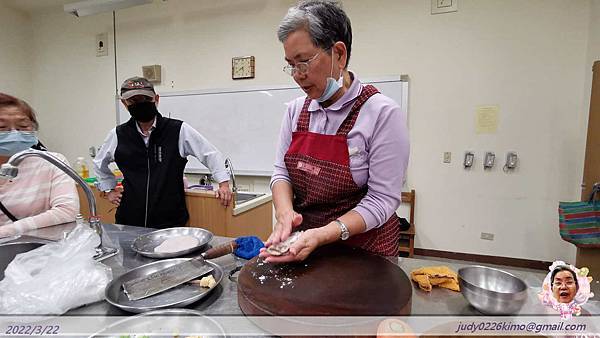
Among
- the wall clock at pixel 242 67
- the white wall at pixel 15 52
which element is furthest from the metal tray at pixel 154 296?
the white wall at pixel 15 52

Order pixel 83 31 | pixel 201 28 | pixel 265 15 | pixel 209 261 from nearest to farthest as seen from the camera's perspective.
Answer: pixel 209 261
pixel 265 15
pixel 201 28
pixel 83 31

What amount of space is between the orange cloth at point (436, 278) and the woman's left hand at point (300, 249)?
0.30m

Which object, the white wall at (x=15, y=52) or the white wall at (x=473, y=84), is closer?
the white wall at (x=473, y=84)

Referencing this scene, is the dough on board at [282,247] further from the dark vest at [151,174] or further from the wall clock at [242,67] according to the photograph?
the wall clock at [242,67]

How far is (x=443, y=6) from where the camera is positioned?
291 centimetres

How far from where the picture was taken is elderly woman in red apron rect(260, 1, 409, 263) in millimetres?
960

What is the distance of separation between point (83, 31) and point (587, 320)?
5646mm

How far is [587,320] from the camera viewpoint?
69 cm

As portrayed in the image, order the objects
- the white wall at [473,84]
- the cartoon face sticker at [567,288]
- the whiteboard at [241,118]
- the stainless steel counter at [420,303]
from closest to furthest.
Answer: the cartoon face sticker at [567,288], the stainless steel counter at [420,303], the white wall at [473,84], the whiteboard at [241,118]

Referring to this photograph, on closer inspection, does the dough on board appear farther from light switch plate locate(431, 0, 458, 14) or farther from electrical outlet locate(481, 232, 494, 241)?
light switch plate locate(431, 0, 458, 14)

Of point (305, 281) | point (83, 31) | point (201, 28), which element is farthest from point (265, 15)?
point (305, 281)

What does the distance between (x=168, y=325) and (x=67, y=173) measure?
69 cm

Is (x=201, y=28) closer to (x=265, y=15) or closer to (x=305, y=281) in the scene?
(x=265, y=15)

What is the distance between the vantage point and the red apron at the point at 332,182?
1.04m
